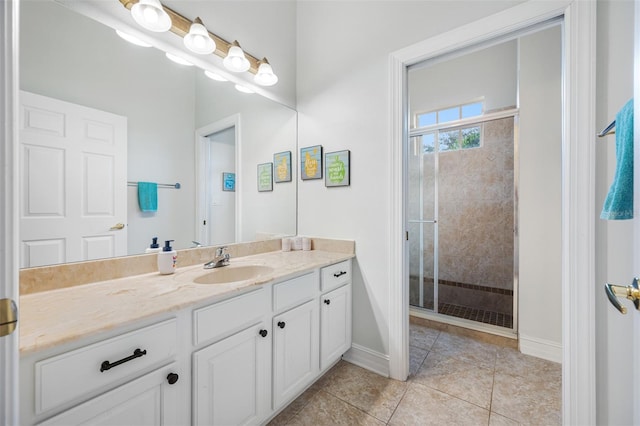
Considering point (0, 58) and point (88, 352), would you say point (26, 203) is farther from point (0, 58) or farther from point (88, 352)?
point (0, 58)

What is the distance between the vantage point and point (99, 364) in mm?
750

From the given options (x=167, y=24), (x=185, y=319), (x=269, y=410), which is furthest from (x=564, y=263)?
(x=167, y=24)

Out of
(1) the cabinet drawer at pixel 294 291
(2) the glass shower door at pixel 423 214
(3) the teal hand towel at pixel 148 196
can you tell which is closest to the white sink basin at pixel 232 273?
(1) the cabinet drawer at pixel 294 291

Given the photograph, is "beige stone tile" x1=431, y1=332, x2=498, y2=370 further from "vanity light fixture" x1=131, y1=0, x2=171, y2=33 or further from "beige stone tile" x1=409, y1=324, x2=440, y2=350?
"vanity light fixture" x1=131, y1=0, x2=171, y2=33

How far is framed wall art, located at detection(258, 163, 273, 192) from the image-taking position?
6.86ft

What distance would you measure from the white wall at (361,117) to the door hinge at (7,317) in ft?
5.46

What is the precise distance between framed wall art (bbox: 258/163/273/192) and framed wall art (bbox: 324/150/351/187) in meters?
0.47

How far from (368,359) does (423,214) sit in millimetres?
1754

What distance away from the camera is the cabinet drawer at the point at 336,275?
5.48 feet

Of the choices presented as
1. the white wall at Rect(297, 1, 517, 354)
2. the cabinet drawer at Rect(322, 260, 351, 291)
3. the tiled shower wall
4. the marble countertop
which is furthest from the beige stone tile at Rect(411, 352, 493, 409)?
the marble countertop

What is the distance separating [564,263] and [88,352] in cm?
194

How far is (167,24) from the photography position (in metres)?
1.35

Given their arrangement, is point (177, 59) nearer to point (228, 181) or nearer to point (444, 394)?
point (228, 181)

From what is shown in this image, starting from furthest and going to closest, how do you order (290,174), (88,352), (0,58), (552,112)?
(290,174)
(552,112)
(88,352)
(0,58)
